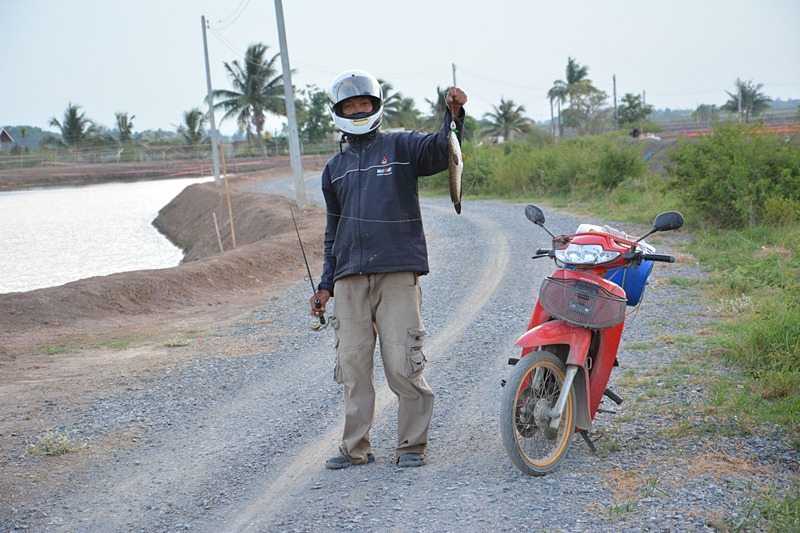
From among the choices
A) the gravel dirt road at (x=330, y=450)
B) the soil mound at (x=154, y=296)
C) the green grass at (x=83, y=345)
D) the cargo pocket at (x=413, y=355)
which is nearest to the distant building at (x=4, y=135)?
the soil mound at (x=154, y=296)

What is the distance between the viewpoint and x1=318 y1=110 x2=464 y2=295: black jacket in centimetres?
446

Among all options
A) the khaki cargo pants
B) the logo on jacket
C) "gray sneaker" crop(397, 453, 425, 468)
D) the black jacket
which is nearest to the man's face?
the black jacket

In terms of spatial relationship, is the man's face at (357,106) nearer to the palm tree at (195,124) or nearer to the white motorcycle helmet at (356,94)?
the white motorcycle helmet at (356,94)

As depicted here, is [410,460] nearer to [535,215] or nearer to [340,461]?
[340,461]

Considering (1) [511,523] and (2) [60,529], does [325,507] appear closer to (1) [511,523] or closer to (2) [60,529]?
(1) [511,523]

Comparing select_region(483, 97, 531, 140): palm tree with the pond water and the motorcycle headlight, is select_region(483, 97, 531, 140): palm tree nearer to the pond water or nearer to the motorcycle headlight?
the pond water

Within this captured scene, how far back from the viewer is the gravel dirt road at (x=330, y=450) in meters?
3.90

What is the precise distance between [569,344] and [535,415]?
0.43 m

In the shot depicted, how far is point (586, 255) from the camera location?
4289 mm

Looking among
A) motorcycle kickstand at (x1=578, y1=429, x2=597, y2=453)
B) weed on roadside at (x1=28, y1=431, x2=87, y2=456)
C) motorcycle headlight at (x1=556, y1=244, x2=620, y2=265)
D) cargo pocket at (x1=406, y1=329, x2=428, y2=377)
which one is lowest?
weed on roadside at (x1=28, y1=431, x2=87, y2=456)

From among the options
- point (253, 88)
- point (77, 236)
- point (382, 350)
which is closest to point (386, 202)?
point (382, 350)

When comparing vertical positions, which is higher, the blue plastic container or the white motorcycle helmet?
the white motorcycle helmet

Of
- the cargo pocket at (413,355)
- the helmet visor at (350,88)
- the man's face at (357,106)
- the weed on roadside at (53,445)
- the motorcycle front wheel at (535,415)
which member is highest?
the helmet visor at (350,88)

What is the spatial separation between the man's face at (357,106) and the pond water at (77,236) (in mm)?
14675
